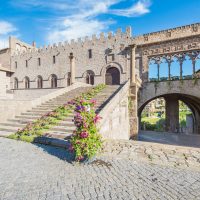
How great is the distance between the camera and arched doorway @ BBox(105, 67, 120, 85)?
23019 mm

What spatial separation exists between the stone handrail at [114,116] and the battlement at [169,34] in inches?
427

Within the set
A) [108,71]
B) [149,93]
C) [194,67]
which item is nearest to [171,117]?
[149,93]

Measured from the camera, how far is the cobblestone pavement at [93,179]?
3.50 m

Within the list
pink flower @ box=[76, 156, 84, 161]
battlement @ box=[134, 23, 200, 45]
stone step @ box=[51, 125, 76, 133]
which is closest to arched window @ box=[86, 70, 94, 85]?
battlement @ box=[134, 23, 200, 45]

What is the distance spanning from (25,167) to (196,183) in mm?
4346

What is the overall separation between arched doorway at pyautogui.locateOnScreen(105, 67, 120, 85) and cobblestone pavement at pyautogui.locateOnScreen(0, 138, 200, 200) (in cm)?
1817

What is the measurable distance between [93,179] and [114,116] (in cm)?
578

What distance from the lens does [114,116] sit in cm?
976

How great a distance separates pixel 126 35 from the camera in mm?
22125

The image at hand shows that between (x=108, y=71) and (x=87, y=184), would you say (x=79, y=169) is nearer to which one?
(x=87, y=184)

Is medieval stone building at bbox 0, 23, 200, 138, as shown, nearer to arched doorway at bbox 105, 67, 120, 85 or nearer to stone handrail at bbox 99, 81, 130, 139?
arched doorway at bbox 105, 67, 120, 85

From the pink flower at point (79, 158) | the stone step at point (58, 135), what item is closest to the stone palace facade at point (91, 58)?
the stone step at point (58, 135)

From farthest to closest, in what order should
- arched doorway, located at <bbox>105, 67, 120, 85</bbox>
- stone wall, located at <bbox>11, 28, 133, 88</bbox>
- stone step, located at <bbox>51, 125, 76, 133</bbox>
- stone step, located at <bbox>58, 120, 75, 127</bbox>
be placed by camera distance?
arched doorway, located at <bbox>105, 67, 120, 85</bbox> → stone wall, located at <bbox>11, 28, 133, 88</bbox> → stone step, located at <bbox>58, 120, 75, 127</bbox> → stone step, located at <bbox>51, 125, 76, 133</bbox>

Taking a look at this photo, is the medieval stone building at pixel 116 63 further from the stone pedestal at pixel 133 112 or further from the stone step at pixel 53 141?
the stone step at pixel 53 141
